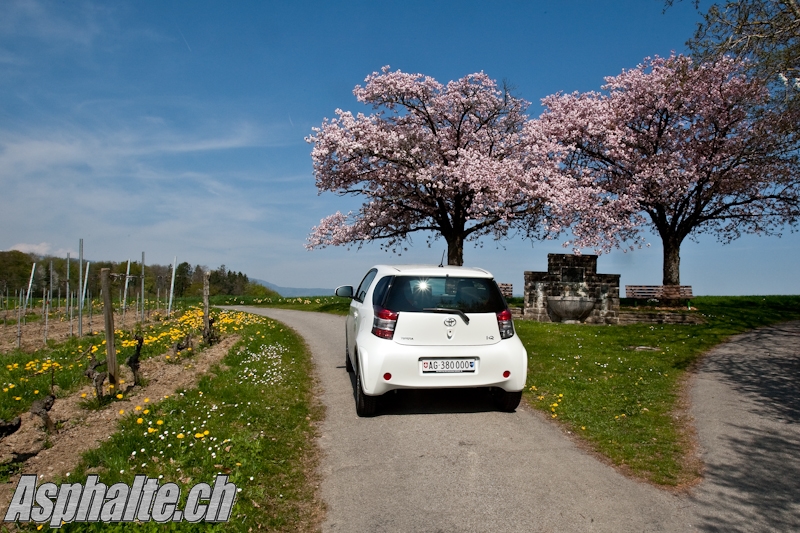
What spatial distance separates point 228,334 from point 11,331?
7.24m

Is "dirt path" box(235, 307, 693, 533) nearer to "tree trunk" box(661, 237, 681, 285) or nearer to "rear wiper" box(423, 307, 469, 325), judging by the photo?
"rear wiper" box(423, 307, 469, 325)

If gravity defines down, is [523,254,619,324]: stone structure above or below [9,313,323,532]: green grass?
above

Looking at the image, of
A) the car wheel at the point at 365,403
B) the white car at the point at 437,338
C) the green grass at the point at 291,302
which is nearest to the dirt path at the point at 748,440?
the white car at the point at 437,338

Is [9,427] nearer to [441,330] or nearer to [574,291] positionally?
[441,330]

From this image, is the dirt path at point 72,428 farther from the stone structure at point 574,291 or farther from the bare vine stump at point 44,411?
the stone structure at point 574,291

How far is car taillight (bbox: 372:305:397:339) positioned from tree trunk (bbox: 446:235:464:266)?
54.3 ft

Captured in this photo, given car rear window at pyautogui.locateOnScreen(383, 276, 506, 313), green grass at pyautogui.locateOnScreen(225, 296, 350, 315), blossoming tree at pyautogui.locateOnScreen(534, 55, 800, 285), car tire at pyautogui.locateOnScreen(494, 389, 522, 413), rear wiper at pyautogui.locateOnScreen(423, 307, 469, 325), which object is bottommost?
car tire at pyautogui.locateOnScreen(494, 389, 522, 413)

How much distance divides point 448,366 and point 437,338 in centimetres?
39

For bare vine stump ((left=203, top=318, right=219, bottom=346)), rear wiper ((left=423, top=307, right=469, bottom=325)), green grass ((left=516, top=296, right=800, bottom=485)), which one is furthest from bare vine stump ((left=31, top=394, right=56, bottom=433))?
green grass ((left=516, top=296, right=800, bottom=485))

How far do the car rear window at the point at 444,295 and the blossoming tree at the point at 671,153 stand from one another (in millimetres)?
17466

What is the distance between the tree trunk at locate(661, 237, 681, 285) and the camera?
27094 mm

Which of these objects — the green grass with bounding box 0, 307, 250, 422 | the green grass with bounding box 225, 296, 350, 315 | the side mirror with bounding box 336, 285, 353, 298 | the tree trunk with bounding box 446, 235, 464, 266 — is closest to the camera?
the green grass with bounding box 0, 307, 250, 422

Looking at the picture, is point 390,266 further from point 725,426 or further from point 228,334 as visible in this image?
point 228,334

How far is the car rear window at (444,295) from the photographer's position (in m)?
7.04
